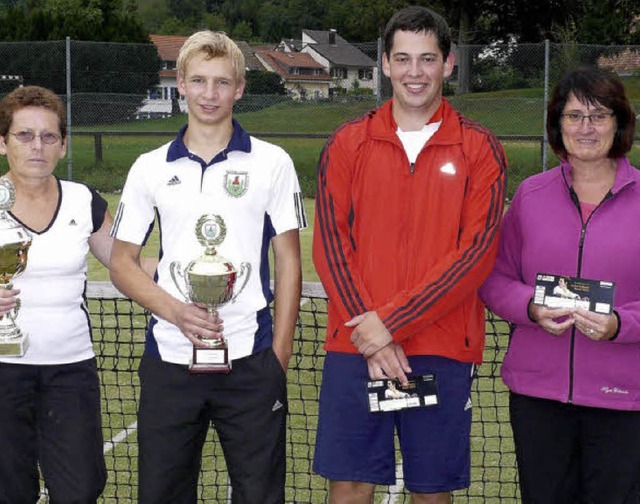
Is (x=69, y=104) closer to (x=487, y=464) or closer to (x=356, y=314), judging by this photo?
(x=487, y=464)

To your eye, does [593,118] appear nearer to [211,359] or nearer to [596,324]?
[596,324]

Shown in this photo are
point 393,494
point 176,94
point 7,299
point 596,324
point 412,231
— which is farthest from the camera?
point 176,94

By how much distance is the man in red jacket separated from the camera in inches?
122

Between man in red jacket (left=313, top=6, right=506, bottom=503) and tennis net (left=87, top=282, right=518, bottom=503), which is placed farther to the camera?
tennis net (left=87, top=282, right=518, bottom=503)

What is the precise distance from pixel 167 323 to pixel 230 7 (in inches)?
3699

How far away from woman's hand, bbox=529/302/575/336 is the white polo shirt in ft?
2.56

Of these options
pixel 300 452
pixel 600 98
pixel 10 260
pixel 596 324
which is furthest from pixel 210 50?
pixel 300 452

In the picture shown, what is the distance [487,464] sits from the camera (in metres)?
5.07

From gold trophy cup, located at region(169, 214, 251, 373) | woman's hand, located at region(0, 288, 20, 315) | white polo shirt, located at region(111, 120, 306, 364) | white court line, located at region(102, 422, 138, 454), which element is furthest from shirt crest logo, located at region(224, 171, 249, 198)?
white court line, located at region(102, 422, 138, 454)

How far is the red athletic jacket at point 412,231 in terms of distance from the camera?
3.09 m

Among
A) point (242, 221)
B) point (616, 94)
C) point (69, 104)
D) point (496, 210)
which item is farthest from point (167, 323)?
point (69, 104)

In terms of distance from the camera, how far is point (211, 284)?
9.67 ft

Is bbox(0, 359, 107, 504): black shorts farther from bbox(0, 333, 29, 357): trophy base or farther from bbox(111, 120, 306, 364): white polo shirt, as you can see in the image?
bbox(111, 120, 306, 364): white polo shirt

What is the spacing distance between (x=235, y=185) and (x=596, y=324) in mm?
1150
